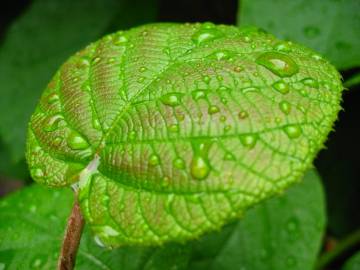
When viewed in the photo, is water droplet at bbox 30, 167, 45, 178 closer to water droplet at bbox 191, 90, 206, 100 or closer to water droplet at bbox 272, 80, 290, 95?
water droplet at bbox 191, 90, 206, 100

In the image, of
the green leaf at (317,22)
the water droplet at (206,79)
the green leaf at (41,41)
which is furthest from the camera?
the green leaf at (41,41)

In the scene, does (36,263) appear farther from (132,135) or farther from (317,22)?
(317,22)

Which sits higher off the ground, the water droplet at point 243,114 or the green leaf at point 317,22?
the water droplet at point 243,114

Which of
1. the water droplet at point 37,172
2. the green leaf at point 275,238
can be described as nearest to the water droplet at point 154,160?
the water droplet at point 37,172

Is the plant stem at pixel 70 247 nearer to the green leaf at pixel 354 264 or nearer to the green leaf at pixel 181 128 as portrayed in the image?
A: the green leaf at pixel 181 128

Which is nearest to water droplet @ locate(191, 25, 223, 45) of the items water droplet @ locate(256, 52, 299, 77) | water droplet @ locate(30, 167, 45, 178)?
water droplet @ locate(256, 52, 299, 77)

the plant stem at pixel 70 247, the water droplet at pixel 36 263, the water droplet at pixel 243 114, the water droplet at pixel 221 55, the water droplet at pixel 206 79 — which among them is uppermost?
the water droplet at pixel 221 55

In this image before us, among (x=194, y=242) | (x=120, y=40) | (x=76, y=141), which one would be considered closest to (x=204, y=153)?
(x=76, y=141)
